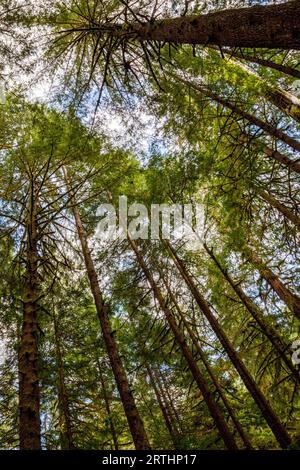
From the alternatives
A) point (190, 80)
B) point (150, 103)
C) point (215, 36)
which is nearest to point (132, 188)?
point (150, 103)

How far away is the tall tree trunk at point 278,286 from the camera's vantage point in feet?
25.4

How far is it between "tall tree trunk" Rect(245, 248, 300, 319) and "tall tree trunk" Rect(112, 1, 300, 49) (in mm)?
4930

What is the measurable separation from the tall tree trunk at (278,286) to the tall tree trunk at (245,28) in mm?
4930

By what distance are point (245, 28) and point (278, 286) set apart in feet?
22.8

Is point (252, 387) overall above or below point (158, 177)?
below

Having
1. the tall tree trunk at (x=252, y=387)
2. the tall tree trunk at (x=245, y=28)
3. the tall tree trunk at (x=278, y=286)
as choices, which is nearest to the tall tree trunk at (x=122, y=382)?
the tall tree trunk at (x=252, y=387)

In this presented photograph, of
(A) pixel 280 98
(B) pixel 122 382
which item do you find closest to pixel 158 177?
(A) pixel 280 98

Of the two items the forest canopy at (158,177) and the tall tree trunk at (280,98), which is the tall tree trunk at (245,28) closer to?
the forest canopy at (158,177)

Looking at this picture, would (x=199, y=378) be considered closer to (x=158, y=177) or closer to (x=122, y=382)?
(x=122, y=382)

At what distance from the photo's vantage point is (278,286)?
880 cm

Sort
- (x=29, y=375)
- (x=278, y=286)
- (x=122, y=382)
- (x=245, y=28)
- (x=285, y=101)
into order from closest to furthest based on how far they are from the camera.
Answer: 1. (x=245, y=28)
2. (x=29, y=375)
3. (x=285, y=101)
4. (x=122, y=382)
5. (x=278, y=286)

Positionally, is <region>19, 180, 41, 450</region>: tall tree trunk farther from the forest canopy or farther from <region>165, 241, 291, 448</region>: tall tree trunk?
<region>165, 241, 291, 448</region>: tall tree trunk

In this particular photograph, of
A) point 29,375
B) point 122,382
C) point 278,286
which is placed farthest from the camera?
point 278,286

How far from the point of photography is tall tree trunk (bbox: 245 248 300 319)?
7.75 metres
